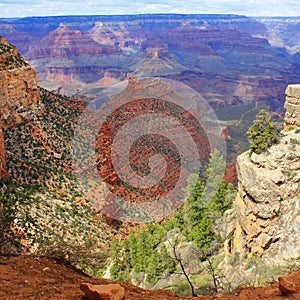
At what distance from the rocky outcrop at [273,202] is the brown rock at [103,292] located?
8349mm

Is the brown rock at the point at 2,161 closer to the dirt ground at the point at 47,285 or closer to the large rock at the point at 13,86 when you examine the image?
the large rock at the point at 13,86

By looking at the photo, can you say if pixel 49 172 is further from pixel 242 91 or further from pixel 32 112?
pixel 242 91

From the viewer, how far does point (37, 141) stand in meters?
28.8

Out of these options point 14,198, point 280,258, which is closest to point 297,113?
point 280,258

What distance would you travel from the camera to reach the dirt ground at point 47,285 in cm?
938

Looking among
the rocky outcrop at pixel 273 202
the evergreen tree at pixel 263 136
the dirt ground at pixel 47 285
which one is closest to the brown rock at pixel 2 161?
the dirt ground at pixel 47 285

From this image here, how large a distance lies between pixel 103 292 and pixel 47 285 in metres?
2.66

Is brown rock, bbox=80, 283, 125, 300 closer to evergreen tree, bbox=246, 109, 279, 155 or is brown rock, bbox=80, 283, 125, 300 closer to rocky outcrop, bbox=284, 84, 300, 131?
evergreen tree, bbox=246, 109, 279, 155

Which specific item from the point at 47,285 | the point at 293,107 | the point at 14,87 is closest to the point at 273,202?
the point at 293,107

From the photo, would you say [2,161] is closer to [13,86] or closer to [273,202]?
[13,86]

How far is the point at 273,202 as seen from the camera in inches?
598

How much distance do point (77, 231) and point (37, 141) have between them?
30.1 ft

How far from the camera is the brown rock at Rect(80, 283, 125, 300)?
8609mm

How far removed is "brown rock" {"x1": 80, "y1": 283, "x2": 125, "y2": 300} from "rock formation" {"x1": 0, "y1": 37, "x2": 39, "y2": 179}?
22027 mm
